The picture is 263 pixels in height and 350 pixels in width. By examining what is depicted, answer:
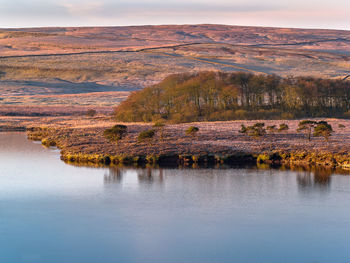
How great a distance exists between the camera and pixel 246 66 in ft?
431

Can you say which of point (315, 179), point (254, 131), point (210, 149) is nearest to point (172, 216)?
point (315, 179)

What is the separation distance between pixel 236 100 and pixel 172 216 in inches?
1478

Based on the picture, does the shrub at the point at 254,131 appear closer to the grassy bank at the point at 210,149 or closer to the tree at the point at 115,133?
the grassy bank at the point at 210,149

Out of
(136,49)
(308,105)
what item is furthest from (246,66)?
(308,105)

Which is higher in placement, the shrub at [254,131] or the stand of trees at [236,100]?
the stand of trees at [236,100]

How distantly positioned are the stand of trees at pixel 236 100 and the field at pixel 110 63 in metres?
34.1

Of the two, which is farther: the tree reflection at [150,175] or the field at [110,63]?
the field at [110,63]

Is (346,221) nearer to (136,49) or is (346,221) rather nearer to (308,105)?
(308,105)

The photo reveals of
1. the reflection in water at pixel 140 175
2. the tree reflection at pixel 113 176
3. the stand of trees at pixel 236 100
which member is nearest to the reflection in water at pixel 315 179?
the reflection in water at pixel 140 175

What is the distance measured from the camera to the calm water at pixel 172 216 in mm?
17375

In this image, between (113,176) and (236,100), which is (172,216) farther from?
(236,100)

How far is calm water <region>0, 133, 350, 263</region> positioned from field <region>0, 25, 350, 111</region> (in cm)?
6383

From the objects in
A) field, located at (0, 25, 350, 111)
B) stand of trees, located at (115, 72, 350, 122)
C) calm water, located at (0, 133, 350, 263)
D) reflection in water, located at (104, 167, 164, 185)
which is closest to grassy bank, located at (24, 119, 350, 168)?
reflection in water, located at (104, 167, 164, 185)

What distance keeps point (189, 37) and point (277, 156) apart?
162894 millimetres
